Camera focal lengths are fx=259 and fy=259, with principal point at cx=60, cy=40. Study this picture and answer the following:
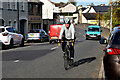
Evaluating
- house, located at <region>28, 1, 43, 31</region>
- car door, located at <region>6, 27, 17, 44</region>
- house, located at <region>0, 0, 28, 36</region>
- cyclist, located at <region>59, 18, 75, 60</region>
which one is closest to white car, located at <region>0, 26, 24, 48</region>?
car door, located at <region>6, 27, 17, 44</region>

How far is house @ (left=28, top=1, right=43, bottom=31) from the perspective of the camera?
41.7m

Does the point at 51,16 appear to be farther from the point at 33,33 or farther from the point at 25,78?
the point at 25,78

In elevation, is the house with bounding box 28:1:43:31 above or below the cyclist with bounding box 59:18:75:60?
above

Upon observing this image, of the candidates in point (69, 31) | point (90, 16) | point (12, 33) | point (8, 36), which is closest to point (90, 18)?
point (90, 16)

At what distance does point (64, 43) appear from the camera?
398 inches

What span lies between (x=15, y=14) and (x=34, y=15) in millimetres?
9814

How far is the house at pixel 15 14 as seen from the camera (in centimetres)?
3052

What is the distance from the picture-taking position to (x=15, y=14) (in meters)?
34.4

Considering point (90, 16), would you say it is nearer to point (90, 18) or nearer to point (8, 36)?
point (90, 18)

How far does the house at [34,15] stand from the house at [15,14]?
232 centimetres

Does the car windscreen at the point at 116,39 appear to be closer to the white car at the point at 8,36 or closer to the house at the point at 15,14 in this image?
the white car at the point at 8,36

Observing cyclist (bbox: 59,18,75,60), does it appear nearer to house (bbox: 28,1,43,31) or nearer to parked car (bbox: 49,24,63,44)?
parked car (bbox: 49,24,63,44)

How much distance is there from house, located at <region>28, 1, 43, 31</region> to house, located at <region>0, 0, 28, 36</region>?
2.32 m

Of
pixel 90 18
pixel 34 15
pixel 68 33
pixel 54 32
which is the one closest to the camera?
pixel 68 33
